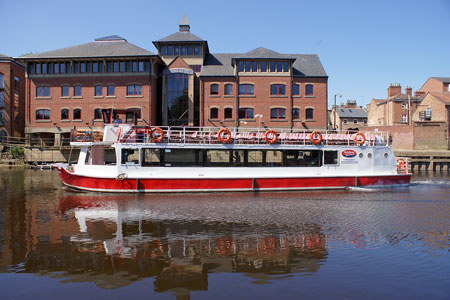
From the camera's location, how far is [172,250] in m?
11.1

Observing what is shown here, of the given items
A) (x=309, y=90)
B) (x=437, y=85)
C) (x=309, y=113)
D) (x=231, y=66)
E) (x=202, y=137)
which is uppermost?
(x=437, y=85)

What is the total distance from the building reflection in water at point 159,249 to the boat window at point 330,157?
11282 mm

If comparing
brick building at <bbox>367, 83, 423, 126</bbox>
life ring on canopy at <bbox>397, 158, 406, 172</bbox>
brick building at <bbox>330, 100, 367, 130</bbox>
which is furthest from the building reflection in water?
brick building at <bbox>330, 100, 367, 130</bbox>

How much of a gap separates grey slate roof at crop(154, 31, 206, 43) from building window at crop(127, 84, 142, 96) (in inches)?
291

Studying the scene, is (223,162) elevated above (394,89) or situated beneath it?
situated beneath

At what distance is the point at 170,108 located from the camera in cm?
4659

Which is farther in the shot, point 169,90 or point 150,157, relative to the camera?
point 169,90

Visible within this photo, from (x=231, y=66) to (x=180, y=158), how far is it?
28.3m

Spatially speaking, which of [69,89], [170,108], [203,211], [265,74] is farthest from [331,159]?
[69,89]

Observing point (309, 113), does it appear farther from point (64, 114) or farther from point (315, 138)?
point (64, 114)

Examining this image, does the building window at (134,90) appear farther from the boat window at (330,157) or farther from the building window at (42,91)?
the boat window at (330,157)

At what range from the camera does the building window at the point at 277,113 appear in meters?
45.6

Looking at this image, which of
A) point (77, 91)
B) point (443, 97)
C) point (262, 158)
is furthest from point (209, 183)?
point (443, 97)

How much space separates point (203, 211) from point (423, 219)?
979 cm
